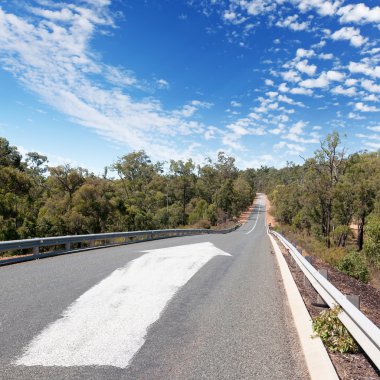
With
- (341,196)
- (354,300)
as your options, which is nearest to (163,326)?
(354,300)

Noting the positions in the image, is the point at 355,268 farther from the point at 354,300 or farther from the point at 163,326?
the point at 163,326

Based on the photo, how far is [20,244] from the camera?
10.9 metres

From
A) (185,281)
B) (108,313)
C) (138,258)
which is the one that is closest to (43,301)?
(108,313)

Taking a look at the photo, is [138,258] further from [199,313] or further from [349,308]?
[349,308]

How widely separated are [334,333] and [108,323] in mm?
2951

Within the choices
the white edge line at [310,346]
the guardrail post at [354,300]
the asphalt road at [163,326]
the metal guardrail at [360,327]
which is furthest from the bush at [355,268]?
the guardrail post at [354,300]

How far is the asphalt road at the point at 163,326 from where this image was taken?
3.55 m

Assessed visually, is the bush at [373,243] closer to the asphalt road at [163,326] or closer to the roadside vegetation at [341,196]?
the roadside vegetation at [341,196]

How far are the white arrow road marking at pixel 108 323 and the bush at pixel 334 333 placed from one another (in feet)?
7.26

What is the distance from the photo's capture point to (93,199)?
152 feet

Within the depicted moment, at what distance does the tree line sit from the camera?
3562 cm

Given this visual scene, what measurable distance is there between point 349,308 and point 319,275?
198 centimetres

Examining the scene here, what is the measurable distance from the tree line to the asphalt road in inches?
1147

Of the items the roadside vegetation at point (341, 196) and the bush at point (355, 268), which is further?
the roadside vegetation at point (341, 196)
